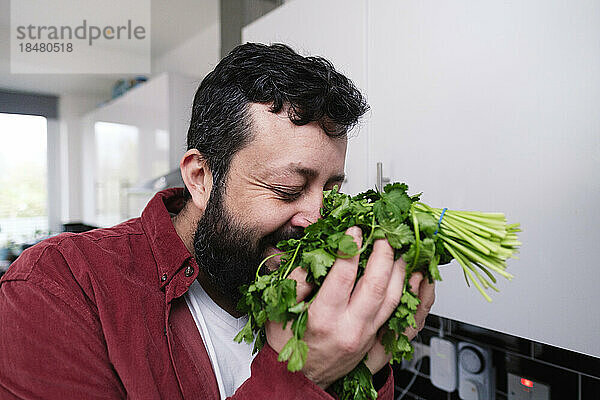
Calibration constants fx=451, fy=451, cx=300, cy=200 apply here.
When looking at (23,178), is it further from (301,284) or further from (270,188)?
(301,284)

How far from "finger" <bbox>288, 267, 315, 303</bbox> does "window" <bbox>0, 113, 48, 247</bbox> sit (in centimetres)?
443

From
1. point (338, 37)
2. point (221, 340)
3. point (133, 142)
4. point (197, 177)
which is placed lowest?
point (221, 340)

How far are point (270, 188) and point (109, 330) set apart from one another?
1.19 ft

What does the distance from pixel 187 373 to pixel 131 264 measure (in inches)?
9.1

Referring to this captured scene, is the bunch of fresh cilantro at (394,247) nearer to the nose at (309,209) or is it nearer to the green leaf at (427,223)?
the green leaf at (427,223)

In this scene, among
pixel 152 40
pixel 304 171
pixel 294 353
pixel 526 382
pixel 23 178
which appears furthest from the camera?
pixel 23 178

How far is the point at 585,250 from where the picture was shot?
78 cm

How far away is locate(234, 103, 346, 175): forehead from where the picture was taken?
0.81m

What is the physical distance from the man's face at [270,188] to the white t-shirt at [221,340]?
98 millimetres

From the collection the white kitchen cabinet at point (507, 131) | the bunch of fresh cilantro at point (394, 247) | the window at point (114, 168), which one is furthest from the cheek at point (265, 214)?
the window at point (114, 168)

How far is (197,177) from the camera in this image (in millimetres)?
975

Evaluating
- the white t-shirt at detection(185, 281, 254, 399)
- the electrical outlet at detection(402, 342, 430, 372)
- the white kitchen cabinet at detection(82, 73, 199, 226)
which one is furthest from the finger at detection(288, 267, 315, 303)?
the white kitchen cabinet at detection(82, 73, 199, 226)

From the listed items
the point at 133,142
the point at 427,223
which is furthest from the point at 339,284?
the point at 133,142

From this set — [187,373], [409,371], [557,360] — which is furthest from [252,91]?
[409,371]
